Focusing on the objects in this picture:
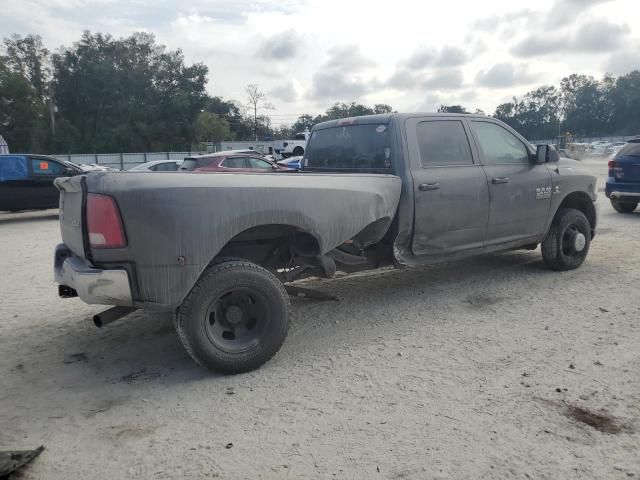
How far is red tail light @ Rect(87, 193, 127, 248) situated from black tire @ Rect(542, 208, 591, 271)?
4.99 metres

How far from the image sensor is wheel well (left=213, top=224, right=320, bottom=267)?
169 inches

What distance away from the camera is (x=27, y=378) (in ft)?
13.0

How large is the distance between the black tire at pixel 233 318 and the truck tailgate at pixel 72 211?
0.88m

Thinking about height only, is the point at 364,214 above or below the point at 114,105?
below

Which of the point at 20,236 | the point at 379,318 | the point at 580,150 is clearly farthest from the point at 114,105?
the point at 379,318

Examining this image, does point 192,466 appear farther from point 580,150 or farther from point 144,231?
point 580,150

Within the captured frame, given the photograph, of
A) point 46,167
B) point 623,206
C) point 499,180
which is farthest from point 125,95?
point 499,180

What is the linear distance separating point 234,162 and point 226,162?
31 centimetres

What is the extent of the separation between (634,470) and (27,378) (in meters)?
3.98

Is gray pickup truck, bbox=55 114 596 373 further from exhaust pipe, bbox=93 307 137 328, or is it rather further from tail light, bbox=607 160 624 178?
tail light, bbox=607 160 624 178

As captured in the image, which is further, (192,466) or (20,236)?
(20,236)

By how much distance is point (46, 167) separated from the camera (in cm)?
1360

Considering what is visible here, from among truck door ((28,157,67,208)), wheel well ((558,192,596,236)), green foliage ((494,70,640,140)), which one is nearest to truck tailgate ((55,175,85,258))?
wheel well ((558,192,596,236))

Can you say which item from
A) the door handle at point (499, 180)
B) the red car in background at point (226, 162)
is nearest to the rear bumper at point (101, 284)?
the door handle at point (499, 180)
